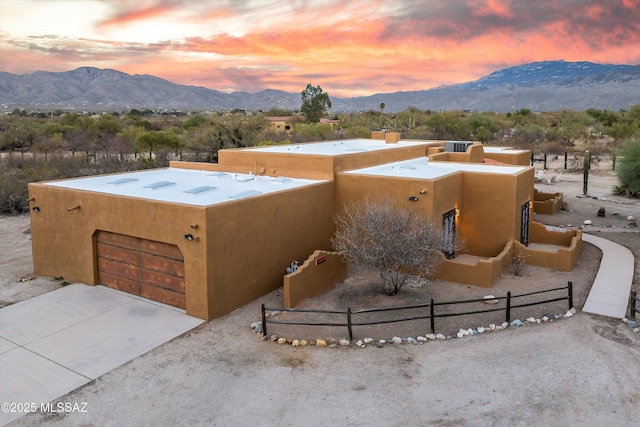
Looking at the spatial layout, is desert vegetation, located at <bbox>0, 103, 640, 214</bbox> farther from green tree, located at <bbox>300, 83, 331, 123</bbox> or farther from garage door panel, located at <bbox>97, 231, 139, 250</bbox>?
garage door panel, located at <bbox>97, 231, 139, 250</bbox>

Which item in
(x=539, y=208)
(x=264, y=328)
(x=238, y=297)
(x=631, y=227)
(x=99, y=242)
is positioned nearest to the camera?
(x=264, y=328)

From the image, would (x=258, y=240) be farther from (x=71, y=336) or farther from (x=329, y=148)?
(x=329, y=148)

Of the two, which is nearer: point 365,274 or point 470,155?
point 365,274

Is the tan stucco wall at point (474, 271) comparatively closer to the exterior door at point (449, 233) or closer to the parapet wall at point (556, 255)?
the exterior door at point (449, 233)

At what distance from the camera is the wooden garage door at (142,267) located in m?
13.6

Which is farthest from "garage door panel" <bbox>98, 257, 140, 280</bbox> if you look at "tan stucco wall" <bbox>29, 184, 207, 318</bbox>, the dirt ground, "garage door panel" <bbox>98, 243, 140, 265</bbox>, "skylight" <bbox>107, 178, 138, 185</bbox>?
the dirt ground

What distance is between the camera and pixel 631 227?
23.5 m

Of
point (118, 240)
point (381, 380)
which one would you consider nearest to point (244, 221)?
point (118, 240)

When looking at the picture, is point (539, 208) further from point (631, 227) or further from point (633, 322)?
point (633, 322)

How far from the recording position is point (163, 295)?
1394cm

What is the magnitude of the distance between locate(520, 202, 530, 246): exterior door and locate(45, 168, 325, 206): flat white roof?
782 centimetres

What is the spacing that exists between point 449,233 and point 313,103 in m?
67.3

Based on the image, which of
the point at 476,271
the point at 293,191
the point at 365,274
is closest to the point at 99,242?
the point at 293,191

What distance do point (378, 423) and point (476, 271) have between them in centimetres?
802
